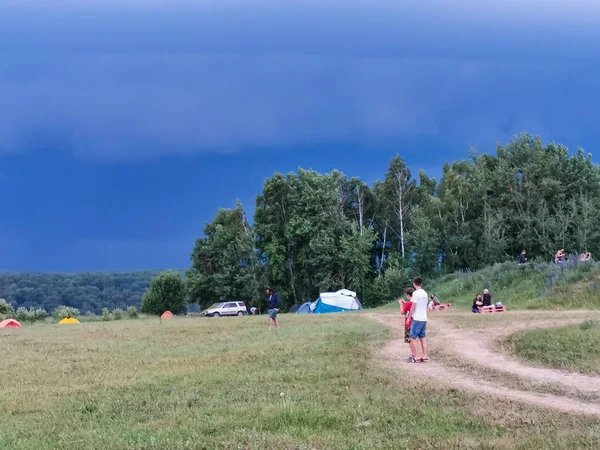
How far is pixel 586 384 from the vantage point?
1059 centimetres

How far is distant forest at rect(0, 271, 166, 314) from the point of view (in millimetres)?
107188

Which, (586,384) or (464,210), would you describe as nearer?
(586,384)

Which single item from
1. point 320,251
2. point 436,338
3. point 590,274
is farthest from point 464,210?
point 436,338

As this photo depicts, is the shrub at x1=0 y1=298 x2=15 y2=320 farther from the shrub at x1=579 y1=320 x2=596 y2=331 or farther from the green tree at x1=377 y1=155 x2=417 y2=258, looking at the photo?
the shrub at x1=579 y1=320 x2=596 y2=331

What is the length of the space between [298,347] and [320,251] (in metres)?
41.1

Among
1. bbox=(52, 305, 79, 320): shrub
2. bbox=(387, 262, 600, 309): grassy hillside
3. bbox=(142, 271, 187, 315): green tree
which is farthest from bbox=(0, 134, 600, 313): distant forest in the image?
bbox=(52, 305, 79, 320): shrub

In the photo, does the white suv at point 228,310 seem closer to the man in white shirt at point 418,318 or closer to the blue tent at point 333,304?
the blue tent at point 333,304

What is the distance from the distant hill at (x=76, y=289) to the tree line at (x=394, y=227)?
130 feet

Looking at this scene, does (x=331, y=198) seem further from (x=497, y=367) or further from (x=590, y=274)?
(x=497, y=367)

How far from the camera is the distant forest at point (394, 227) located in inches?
2041

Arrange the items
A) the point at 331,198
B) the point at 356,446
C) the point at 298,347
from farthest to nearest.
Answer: the point at 331,198
the point at 298,347
the point at 356,446

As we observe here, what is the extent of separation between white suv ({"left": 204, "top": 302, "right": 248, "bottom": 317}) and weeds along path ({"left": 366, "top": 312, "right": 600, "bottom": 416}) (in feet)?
119

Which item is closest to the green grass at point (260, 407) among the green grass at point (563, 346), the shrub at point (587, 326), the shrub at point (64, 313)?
the green grass at point (563, 346)

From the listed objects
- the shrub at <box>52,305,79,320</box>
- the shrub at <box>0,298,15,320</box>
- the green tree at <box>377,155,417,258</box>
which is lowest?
the shrub at <box>52,305,79,320</box>
